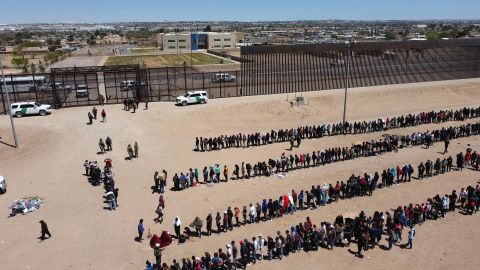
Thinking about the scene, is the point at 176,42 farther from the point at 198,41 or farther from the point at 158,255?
the point at 158,255

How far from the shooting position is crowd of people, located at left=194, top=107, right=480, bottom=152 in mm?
29062

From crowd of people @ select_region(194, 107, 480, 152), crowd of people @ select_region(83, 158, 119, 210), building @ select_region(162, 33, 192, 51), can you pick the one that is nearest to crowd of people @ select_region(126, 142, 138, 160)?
crowd of people @ select_region(83, 158, 119, 210)

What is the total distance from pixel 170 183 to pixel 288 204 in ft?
23.4

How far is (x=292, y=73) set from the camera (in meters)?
49.7

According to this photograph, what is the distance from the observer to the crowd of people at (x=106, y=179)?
19831mm

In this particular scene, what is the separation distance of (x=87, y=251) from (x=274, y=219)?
8.00m

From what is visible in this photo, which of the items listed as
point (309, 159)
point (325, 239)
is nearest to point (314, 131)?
point (309, 159)

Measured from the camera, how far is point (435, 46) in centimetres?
5816

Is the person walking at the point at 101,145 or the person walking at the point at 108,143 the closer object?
the person walking at the point at 101,145

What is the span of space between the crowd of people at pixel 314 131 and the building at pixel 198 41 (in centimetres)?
8312

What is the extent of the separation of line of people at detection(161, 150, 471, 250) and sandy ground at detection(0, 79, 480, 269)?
426mm

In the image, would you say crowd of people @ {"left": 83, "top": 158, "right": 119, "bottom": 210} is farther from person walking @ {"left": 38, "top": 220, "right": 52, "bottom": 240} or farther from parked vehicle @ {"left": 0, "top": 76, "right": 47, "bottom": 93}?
parked vehicle @ {"left": 0, "top": 76, "right": 47, "bottom": 93}

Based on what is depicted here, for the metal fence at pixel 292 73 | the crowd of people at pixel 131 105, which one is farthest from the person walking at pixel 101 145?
the metal fence at pixel 292 73

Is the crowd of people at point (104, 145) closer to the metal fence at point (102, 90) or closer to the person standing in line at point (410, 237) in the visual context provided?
the metal fence at point (102, 90)
